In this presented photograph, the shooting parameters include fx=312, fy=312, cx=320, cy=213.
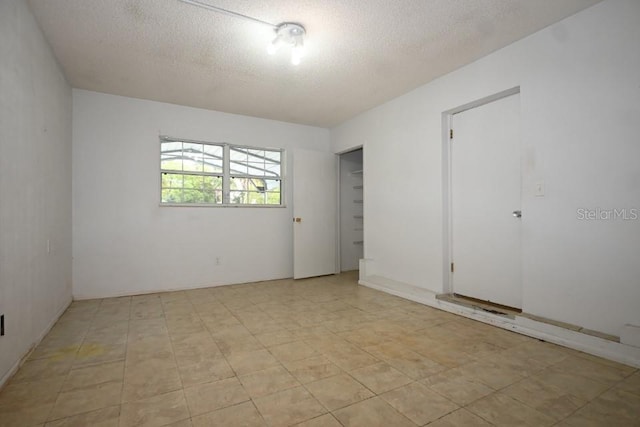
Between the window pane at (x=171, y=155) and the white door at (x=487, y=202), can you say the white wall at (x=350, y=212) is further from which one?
the window pane at (x=171, y=155)

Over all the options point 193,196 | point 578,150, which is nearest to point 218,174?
point 193,196

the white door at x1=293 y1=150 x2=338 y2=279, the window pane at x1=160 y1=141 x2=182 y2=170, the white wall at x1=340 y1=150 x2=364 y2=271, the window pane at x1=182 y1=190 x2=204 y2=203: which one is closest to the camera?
the window pane at x1=160 y1=141 x2=182 y2=170

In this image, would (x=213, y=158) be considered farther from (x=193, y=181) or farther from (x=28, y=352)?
(x=28, y=352)

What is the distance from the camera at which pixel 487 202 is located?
10.6 feet

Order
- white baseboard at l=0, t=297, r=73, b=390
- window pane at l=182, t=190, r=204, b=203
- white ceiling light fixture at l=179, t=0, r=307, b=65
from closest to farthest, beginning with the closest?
white baseboard at l=0, t=297, r=73, b=390, white ceiling light fixture at l=179, t=0, r=307, b=65, window pane at l=182, t=190, r=204, b=203

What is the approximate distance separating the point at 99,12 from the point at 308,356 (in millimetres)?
3089

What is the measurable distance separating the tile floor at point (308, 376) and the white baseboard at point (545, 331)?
7cm

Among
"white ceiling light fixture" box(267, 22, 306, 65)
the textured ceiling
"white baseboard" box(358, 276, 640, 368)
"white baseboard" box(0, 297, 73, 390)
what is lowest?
"white baseboard" box(0, 297, 73, 390)

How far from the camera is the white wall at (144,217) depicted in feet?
12.9

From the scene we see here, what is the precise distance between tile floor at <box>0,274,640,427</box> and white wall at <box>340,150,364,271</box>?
8.44ft

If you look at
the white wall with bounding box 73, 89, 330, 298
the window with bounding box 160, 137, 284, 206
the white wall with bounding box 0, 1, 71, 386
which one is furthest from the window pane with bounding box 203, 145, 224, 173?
the white wall with bounding box 0, 1, 71, 386

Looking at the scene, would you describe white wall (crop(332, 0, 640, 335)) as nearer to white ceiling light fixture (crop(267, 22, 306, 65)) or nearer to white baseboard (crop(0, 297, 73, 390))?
white ceiling light fixture (crop(267, 22, 306, 65))

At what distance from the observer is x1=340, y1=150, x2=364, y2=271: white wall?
5.77 metres

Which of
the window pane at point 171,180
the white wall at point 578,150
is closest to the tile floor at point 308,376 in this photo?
the white wall at point 578,150
